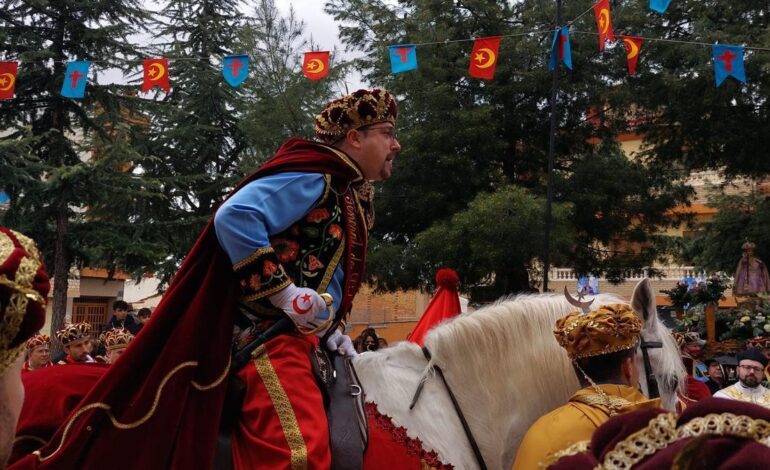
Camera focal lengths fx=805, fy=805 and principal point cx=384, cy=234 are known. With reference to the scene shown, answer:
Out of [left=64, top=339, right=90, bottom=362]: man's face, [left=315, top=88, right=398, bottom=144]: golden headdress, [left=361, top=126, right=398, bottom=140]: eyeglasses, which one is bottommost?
[left=64, top=339, right=90, bottom=362]: man's face

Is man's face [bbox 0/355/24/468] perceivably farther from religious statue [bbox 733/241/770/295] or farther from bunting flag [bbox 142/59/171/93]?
religious statue [bbox 733/241/770/295]

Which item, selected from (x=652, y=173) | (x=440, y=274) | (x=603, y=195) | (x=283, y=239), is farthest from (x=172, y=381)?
(x=652, y=173)

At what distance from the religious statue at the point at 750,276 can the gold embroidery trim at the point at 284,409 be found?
47.9 feet

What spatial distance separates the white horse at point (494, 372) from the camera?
3.32m

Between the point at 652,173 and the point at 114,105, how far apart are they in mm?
11728

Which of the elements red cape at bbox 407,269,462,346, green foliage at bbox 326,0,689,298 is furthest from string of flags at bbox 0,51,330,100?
red cape at bbox 407,269,462,346

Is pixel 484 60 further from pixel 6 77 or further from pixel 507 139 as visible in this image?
pixel 6 77

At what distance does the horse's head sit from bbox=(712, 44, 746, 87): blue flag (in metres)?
9.02

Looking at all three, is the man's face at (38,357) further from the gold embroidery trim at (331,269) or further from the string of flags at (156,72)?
the gold embroidery trim at (331,269)

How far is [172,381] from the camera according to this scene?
2873 millimetres

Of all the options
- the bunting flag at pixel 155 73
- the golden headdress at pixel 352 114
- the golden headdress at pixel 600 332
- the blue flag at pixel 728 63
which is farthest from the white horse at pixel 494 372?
the bunting flag at pixel 155 73

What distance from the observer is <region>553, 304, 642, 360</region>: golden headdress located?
3.04 m

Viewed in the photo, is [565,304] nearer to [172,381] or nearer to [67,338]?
[172,381]

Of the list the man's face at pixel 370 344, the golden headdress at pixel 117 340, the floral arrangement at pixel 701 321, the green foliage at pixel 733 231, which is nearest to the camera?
the golden headdress at pixel 117 340
